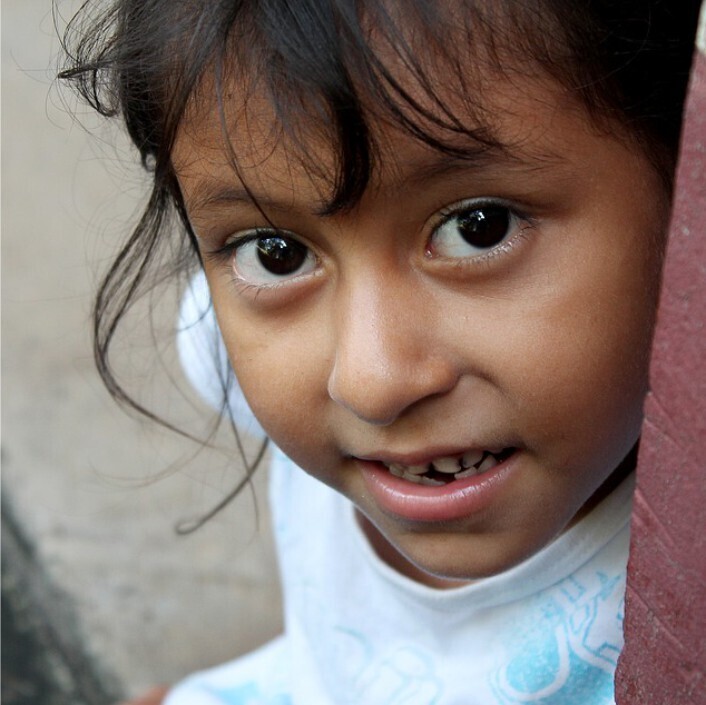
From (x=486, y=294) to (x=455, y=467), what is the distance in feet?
0.56

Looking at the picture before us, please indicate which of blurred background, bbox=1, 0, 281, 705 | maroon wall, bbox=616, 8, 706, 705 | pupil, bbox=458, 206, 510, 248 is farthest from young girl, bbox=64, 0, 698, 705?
blurred background, bbox=1, 0, 281, 705

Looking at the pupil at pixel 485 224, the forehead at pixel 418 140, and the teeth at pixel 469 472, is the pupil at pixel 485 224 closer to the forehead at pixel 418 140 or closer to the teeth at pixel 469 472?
the forehead at pixel 418 140

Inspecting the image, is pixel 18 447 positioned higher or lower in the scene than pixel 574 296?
lower

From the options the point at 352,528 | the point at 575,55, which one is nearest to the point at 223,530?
the point at 352,528

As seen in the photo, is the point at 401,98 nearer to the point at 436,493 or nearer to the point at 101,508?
the point at 436,493

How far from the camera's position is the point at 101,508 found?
2375 millimetres

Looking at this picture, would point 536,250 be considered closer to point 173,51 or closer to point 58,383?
point 173,51

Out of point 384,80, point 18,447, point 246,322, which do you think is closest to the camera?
point 384,80

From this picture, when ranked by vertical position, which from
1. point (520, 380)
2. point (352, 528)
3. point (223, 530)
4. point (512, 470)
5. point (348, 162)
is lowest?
point (223, 530)

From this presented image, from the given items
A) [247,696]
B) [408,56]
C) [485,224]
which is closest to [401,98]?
[408,56]

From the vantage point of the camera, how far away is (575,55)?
94 cm

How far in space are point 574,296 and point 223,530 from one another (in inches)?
57.4

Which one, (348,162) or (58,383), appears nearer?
(348,162)

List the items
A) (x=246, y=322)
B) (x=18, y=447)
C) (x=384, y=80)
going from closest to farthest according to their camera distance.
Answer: (x=384, y=80)
(x=246, y=322)
(x=18, y=447)
